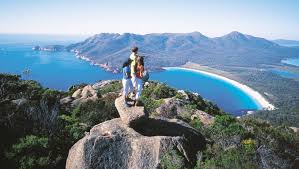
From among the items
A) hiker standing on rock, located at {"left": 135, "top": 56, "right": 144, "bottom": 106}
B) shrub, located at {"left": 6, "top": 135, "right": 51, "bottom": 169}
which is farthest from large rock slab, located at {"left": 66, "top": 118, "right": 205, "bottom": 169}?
hiker standing on rock, located at {"left": 135, "top": 56, "right": 144, "bottom": 106}

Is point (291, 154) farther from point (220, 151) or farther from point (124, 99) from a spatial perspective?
point (124, 99)

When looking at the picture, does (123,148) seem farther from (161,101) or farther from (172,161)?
(161,101)

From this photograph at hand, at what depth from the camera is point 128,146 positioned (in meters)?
20.7

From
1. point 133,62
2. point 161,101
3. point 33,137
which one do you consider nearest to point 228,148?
point 133,62

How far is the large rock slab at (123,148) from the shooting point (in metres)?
19.9

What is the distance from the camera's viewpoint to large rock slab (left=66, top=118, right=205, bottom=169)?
783 inches

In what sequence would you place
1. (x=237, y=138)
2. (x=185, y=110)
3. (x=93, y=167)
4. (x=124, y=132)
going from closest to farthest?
1. (x=93, y=167)
2. (x=124, y=132)
3. (x=237, y=138)
4. (x=185, y=110)

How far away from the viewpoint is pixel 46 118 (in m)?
24.2

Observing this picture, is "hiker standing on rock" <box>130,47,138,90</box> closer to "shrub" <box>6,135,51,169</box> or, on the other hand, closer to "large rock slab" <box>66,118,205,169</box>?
"large rock slab" <box>66,118,205,169</box>

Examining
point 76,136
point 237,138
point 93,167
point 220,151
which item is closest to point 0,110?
point 76,136

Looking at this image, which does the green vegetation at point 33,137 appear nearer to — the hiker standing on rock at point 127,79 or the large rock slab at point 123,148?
the large rock slab at point 123,148

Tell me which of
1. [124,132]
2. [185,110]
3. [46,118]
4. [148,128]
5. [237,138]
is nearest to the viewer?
[124,132]

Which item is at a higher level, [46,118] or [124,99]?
[124,99]

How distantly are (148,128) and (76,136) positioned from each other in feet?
17.6
